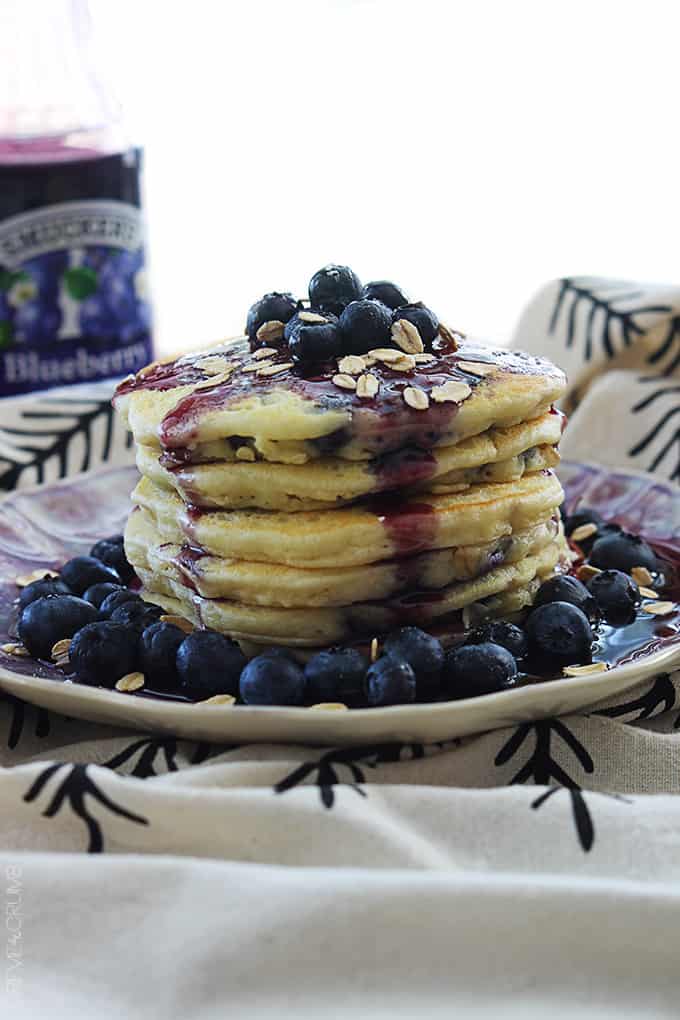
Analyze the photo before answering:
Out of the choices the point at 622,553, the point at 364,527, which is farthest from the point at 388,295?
the point at 622,553

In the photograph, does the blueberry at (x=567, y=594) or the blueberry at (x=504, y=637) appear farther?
the blueberry at (x=567, y=594)

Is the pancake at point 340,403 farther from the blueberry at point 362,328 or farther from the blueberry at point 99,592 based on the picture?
the blueberry at point 99,592

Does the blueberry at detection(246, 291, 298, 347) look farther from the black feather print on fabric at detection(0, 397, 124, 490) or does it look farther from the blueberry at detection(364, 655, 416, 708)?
the black feather print on fabric at detection(0, 397, 124, 490)

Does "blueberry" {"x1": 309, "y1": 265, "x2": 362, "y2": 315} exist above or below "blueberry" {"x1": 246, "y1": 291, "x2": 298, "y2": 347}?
above

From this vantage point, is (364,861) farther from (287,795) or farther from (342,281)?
(342,281)

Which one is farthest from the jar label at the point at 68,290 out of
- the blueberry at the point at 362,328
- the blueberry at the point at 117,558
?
the blueberry at the point at 362,328

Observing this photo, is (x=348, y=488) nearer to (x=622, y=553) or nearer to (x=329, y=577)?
(x=329, y=577)

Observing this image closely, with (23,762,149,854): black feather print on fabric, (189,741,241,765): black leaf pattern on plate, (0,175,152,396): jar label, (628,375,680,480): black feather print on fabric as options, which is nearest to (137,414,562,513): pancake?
(189,741,241,765): black leaf pattern on plate
